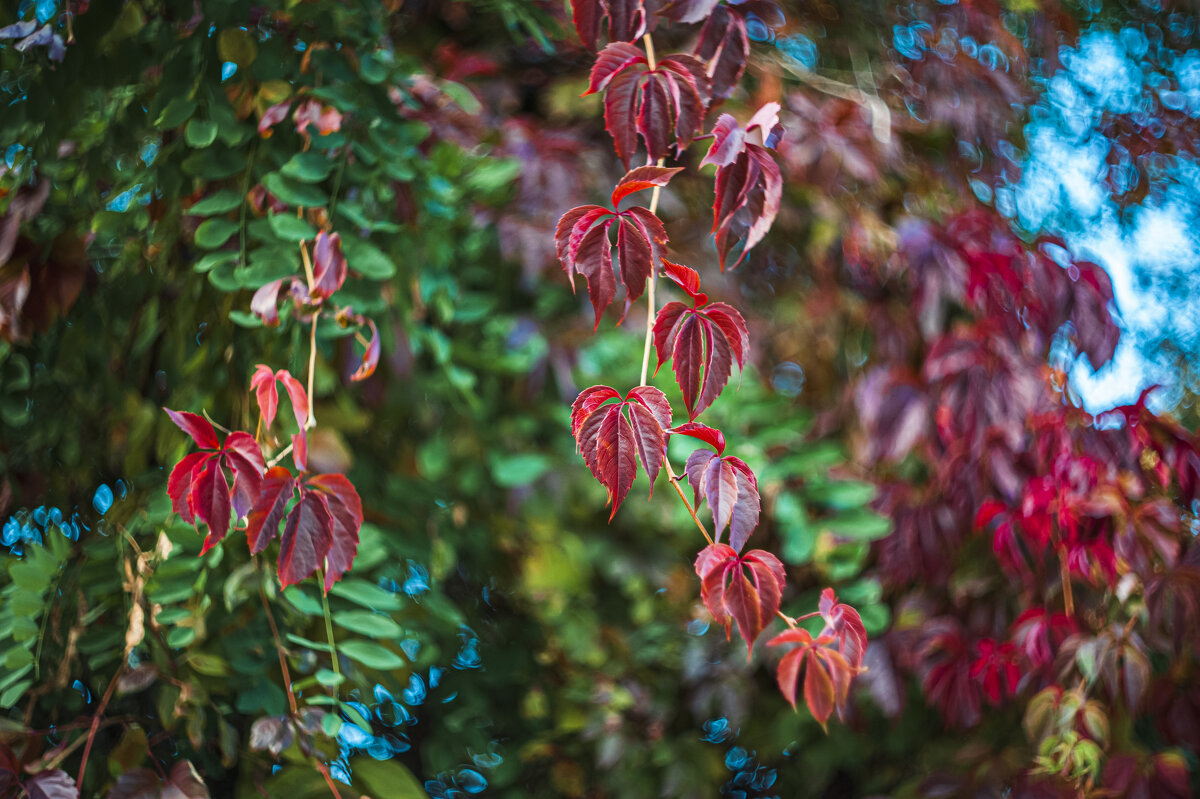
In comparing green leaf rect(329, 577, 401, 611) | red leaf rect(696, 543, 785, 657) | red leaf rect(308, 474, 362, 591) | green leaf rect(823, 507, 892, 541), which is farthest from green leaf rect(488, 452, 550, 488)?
red leaf rect(696, 543, 785, 657)

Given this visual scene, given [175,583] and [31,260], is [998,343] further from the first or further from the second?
[31,260]

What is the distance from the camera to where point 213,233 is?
760 mm

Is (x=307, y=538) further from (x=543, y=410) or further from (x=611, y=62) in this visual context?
(x=543, y=410)

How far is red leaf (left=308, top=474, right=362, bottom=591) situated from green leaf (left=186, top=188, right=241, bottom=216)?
32cm

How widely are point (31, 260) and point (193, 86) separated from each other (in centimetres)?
25

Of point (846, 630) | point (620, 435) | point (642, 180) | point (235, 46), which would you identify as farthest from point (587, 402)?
point (235, 46)

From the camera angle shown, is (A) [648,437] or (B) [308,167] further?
(B) [308,167]

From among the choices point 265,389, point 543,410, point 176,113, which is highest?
point 176,113

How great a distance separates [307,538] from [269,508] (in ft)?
0.11

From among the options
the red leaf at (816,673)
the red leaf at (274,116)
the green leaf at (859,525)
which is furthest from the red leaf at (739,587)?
the green leaf at (859,525)

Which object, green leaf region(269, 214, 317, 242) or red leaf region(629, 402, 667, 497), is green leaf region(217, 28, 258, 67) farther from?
red leaf region(629, 402, 667, 497)

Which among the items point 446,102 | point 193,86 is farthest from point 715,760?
point 193,86

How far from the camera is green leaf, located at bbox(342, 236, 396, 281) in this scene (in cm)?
79

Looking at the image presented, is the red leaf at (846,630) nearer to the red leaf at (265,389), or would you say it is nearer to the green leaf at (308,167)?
the red leaf at (265,389)
